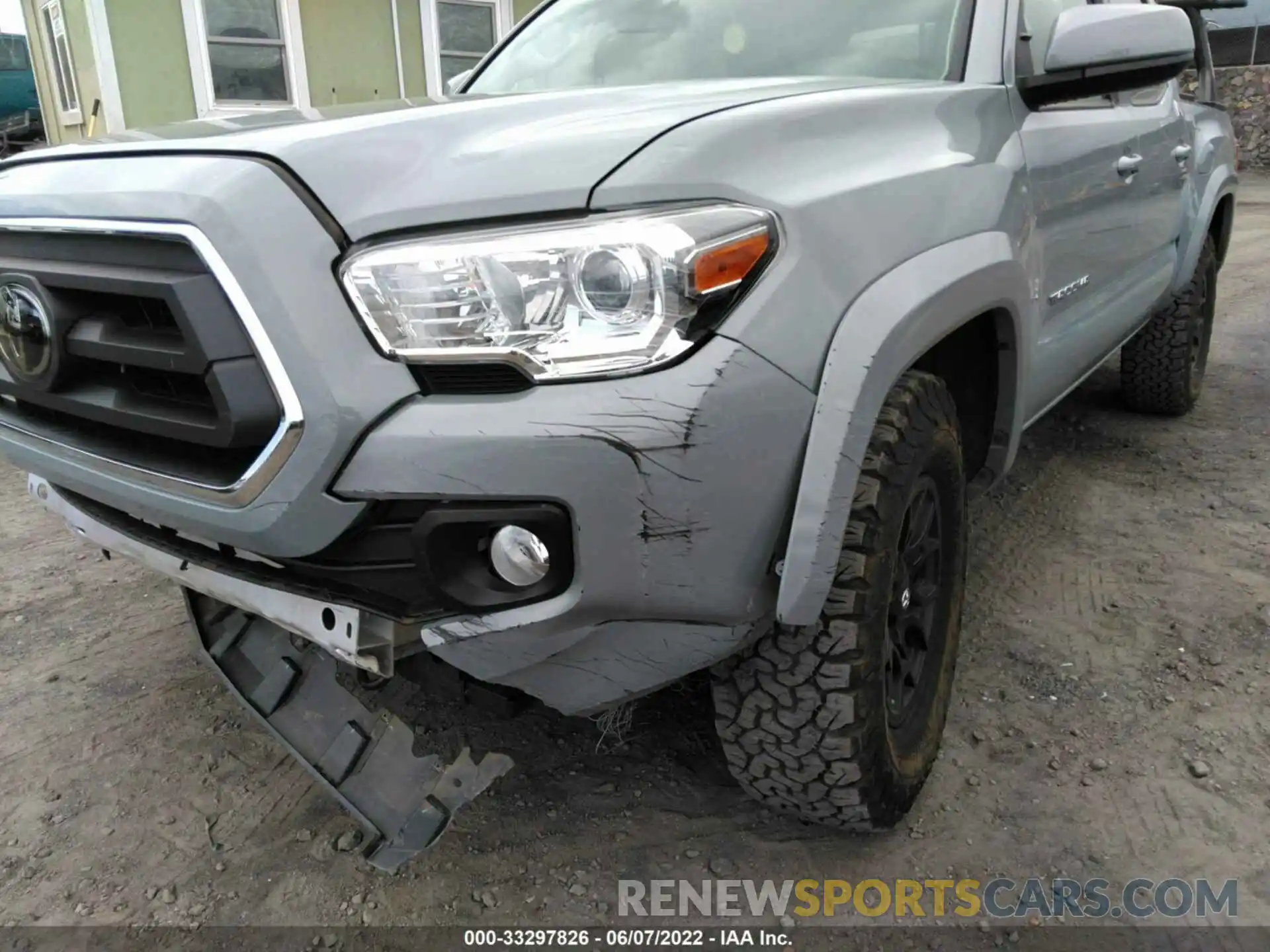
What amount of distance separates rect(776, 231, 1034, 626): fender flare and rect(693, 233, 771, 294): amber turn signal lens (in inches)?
6.9

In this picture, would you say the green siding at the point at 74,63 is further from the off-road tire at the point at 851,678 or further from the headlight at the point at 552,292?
the off-road tire at the point at 851,678

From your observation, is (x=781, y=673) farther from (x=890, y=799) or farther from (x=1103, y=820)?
(x=1103, y=820)

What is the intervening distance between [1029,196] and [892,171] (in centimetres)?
64

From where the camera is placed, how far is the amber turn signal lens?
1330 mm

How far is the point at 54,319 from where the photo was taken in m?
1.62

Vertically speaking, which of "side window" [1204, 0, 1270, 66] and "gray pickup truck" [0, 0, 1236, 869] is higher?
"side window" [1204, 0, 1270, 66]

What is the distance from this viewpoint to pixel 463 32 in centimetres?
1077

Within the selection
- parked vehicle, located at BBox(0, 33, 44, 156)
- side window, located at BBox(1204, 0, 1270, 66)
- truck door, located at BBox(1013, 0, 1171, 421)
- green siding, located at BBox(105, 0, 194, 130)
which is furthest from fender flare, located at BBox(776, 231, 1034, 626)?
side window, located at BBox(1204, 0, 1270, 66)

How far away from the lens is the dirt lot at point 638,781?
6.06ft

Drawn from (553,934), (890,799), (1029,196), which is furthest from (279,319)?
(1029,196)

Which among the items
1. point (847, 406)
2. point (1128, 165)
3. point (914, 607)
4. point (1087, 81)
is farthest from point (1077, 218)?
point (847, 406)

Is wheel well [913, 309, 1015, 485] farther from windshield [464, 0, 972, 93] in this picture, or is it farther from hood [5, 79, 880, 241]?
hood [5, 79, 880, 241]

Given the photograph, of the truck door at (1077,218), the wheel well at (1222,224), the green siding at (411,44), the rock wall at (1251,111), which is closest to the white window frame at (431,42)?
the green siding at (411,44)

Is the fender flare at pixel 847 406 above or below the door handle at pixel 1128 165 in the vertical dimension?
below
